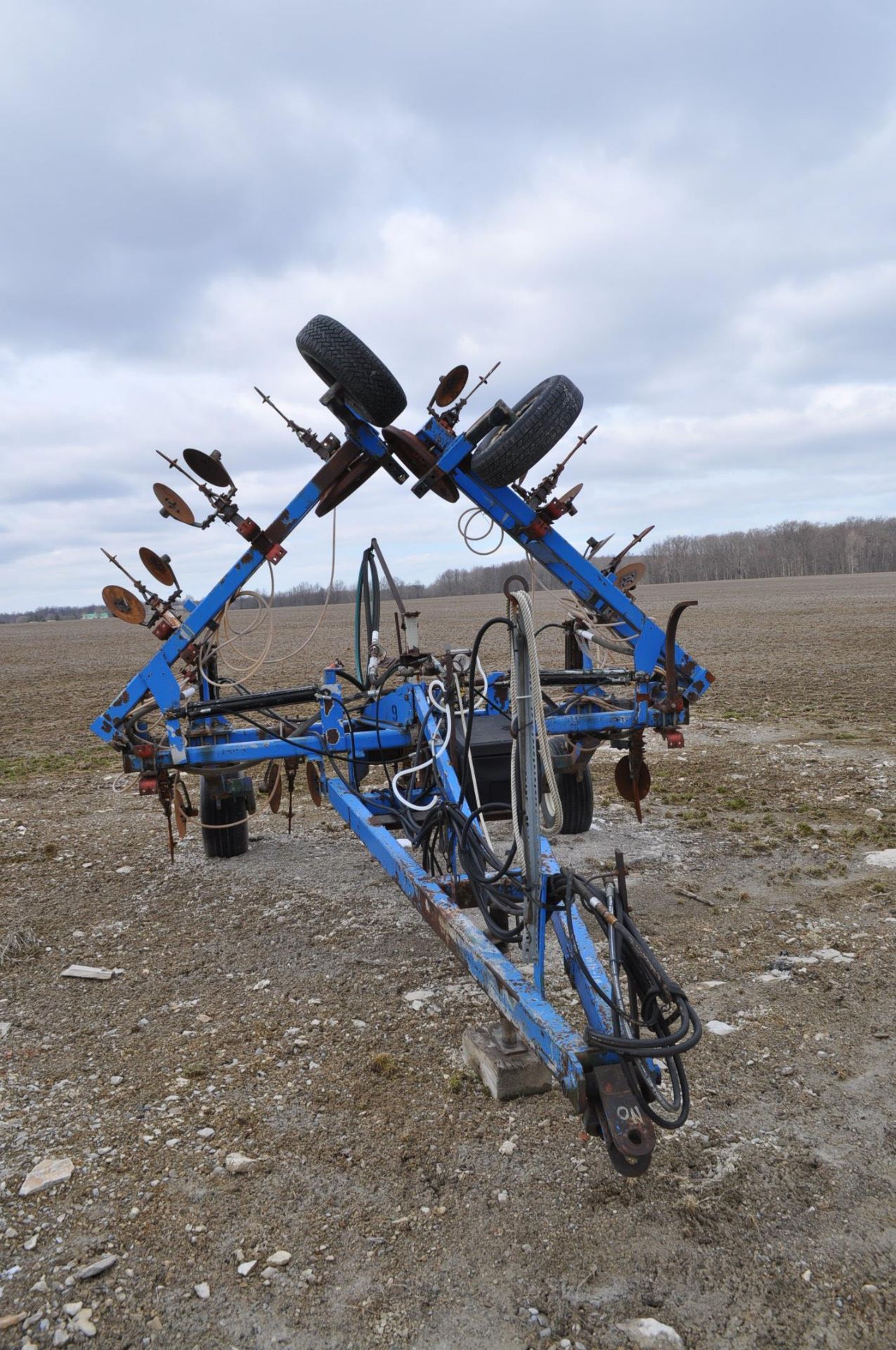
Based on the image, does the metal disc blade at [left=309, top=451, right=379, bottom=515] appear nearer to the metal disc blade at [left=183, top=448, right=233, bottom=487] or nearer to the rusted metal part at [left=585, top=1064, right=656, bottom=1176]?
the metal disc blade at [left=183, top=448, right=233, bottom=487]

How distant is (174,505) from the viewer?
557 cm

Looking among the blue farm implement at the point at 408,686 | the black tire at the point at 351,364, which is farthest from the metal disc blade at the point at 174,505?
the black tire at the point at 351,364

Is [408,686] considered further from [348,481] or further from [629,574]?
[629,574]

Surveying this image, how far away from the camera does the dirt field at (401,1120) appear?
2525 mm

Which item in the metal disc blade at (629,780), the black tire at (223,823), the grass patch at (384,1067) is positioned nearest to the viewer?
the grass patch at (384,1067)

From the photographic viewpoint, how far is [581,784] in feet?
22.2

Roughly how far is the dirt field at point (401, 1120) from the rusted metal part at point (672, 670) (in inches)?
43.5

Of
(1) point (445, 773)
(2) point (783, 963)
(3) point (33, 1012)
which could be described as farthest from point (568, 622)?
(3) point (33, 1012)

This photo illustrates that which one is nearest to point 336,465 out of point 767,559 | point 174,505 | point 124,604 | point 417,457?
point 417,457

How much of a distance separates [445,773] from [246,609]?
10.7ft

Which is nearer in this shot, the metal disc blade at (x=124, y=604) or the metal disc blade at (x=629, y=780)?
the metal disc blade at (x=124, y=604)

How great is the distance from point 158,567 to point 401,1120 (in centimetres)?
365

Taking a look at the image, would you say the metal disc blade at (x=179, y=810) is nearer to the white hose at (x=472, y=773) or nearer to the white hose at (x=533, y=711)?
the white hose at (x=472, y=773)

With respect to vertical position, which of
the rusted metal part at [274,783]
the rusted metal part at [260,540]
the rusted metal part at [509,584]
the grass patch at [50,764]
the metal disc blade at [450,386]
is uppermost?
the metal disc blade at [450,386]
